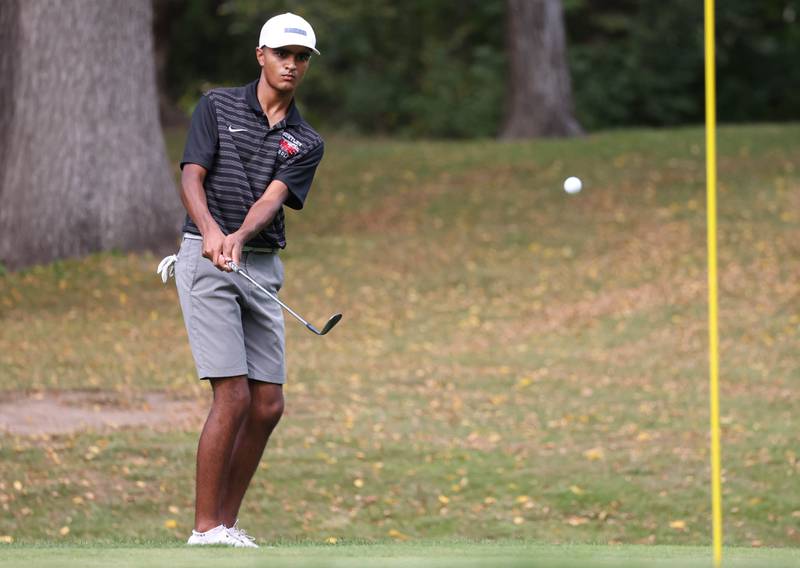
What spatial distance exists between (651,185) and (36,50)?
8360mm

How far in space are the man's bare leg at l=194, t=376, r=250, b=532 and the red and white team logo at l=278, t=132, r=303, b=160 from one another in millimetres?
967

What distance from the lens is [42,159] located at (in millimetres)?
15062

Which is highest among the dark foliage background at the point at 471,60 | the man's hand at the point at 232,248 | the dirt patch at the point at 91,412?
the dark foliage background at the point at 471,60

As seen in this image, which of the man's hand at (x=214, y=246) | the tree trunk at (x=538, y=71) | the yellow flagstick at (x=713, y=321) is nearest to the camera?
the yellow flagstick at (x=713, y=321)

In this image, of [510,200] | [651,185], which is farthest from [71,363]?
[651,185]

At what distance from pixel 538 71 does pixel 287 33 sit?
17775 mm

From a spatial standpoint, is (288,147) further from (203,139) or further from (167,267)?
(167,267)

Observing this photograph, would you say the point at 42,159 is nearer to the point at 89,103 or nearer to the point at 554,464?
the point at 89,103

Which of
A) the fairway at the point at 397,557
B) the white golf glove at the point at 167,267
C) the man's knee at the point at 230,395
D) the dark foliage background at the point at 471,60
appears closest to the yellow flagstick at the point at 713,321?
the fairway at the point at 397,557

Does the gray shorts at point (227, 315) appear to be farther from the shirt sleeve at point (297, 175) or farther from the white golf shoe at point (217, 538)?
the white golf shoe at point (217, 538)

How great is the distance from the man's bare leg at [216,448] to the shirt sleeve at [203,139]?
3.00 feet

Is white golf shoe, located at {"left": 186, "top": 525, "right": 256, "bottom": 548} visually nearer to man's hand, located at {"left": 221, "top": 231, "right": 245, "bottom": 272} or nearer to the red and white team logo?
man's hand, located at {"left": 221, "top": 231, "right": 245, "bottom": 272}

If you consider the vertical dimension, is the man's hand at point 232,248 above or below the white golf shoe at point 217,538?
above

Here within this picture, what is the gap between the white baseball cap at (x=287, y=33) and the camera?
6.32 m
